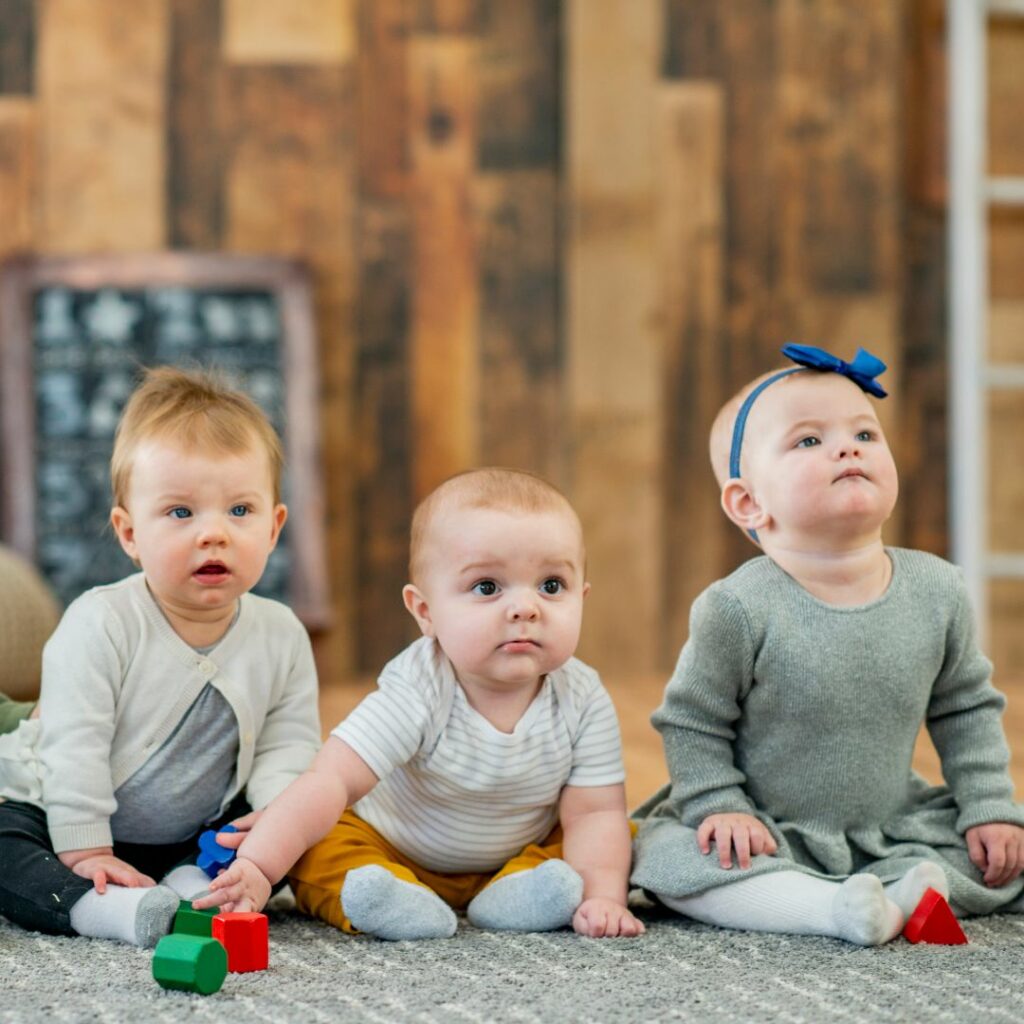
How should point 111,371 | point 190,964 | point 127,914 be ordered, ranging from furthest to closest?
point 111,371
point 127,914
point 190,964

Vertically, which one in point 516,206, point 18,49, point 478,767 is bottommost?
point 478,767

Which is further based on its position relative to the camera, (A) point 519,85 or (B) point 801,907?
(A) point 519,85

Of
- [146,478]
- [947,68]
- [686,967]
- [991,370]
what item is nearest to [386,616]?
[991,370]

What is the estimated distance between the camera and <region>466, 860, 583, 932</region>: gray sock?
1.19 meters

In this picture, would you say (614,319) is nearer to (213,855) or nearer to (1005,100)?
(1005,100)

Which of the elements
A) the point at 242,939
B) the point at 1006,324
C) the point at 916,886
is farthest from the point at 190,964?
the point at 1006,324

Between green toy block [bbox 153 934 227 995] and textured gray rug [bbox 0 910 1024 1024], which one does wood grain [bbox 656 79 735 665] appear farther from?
green toy block [bbox 153 934 227 995]

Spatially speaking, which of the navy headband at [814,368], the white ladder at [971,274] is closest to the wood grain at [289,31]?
the white ladder at [971,274]

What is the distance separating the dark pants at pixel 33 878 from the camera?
1.18m

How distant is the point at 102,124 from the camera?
3.02 metres

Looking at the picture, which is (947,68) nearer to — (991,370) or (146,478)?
(991,370)

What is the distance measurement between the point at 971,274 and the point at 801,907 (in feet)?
7.00

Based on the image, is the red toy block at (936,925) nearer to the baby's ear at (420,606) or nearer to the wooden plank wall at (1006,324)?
the baby's ear at (420,606)

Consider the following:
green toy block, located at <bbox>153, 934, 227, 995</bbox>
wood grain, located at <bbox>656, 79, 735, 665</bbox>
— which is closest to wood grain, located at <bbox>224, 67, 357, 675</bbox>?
wood grain, located at <bbox>656, 79, 735, 665</bbox>
